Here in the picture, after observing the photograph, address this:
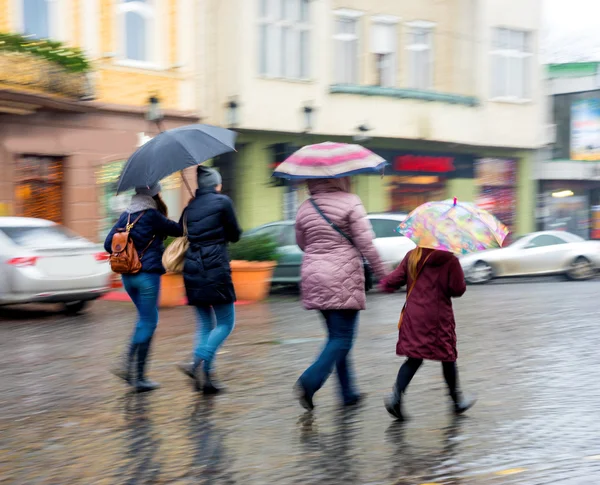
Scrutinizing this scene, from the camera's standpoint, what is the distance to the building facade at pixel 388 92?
23312 millimetres

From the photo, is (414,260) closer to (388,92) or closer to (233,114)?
(233,114)

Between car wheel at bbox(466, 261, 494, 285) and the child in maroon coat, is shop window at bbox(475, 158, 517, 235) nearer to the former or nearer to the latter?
car wheel at bbox(466, 261, 494, 285)

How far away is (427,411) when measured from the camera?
6660 millimetres

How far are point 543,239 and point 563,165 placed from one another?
12.6 m

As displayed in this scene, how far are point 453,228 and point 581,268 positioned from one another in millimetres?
17193

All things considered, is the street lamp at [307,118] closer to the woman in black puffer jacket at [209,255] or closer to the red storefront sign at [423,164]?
the red storefront sign at [423,164]

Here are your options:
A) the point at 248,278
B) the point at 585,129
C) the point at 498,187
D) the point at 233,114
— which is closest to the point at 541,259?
the point at 233,114

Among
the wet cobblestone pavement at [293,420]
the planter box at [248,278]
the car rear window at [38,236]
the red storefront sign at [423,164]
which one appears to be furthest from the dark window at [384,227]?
the red storefront sign at [423,164]

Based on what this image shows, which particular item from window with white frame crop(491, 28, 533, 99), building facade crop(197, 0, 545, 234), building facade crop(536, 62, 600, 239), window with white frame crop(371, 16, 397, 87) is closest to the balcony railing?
building facade crop(197, 0, 545, 234)

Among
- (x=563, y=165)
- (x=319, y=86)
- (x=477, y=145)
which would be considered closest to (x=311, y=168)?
(x=319, y=86)

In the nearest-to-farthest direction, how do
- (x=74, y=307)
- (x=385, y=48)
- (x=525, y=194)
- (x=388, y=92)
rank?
(x=74, y=307) → (x=388, y=92) → (x=385, y=48) → (x=525, y=194)

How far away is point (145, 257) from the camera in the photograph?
728 cm

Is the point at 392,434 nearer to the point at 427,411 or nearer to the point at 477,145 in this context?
the point at 427,411

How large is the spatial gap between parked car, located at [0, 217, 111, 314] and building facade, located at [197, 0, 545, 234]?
9.27m
